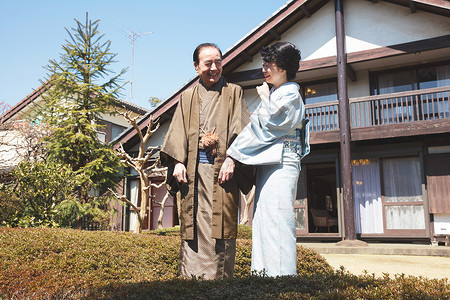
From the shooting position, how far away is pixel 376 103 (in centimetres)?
1249

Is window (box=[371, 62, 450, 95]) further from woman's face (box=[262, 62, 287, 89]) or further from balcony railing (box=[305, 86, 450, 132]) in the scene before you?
woman's face (box=[262, 62, 287, 89])

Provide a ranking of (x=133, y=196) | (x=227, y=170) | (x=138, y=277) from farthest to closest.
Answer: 1. (x=133, y=196)
2. (x=138, y=277)
3. (x=227, y=170)

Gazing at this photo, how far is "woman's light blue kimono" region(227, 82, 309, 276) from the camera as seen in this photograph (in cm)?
308

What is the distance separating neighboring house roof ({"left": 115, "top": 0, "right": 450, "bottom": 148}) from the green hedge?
302 inches

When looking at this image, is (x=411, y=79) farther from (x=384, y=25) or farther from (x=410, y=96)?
(x=384, y=25)

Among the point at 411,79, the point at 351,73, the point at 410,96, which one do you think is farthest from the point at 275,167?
the point at 411,79

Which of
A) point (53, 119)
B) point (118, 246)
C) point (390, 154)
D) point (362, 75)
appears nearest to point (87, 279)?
point (118, 246)

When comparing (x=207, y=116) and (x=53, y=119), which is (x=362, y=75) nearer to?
(x=53, y=119)

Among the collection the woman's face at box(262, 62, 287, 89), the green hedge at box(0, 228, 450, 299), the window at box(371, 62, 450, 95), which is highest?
the window at box(371, 62, 450, 95)

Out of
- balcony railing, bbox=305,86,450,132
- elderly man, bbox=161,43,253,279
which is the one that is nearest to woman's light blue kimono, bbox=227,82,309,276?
elderly man, bbox=161,43,253,279

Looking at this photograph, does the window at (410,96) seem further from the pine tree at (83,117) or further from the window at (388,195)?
the pine tree at (83,117)

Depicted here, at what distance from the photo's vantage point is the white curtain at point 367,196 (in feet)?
41.5

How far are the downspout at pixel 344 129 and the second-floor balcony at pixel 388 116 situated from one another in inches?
23.9

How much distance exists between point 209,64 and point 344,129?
8726mm
